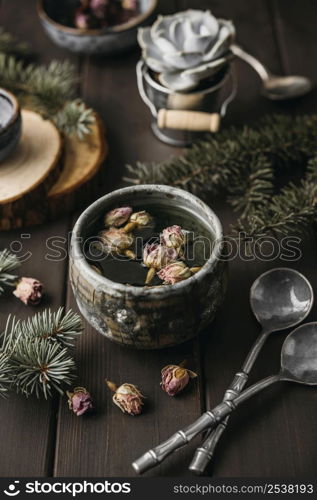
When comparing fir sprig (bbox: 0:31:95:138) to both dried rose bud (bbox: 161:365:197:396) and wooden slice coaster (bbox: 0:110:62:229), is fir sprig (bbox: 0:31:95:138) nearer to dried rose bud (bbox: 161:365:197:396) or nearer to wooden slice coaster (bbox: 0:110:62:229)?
wooden slice coaster (bbox: 0:110:62:229)

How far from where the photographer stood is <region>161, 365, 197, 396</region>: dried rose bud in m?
0.67

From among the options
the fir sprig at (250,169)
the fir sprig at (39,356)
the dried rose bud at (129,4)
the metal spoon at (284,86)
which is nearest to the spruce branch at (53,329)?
the fir sprig at (39,356)

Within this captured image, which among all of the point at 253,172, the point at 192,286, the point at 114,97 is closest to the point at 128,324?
the point at 192,286

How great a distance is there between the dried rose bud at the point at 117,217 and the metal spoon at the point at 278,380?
0.22 meters

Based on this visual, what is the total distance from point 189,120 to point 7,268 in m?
0.32

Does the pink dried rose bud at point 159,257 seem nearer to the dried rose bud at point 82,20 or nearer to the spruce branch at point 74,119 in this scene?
the spruce branch at point 74,119

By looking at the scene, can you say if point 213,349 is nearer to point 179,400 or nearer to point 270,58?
point 179,400

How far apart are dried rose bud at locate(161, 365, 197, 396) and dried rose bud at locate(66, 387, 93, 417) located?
0.26 ft

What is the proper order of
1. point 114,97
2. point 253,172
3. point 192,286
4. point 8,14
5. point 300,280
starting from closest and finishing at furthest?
1. point 192,286
2. point 300,280
3. point 253,172
4. point 114,97
5. point 8,14

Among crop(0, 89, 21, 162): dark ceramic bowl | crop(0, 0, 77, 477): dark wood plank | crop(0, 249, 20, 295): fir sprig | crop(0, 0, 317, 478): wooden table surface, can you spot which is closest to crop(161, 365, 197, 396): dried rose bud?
crop(0, 0, 317, 478): wooden table surface

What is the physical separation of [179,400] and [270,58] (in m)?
0.64

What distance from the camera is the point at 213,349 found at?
0.71 m

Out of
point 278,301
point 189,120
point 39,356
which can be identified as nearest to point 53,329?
point 39,356

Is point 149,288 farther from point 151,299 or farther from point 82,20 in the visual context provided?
point 82,20
